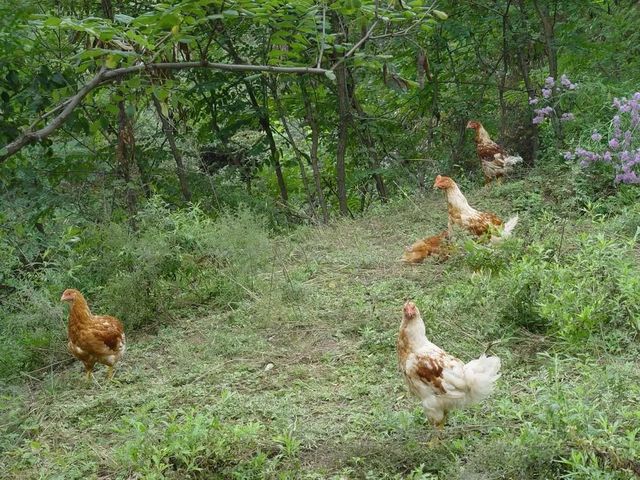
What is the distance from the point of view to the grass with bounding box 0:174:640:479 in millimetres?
3793

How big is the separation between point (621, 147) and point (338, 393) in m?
5.29

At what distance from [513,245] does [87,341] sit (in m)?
3.62

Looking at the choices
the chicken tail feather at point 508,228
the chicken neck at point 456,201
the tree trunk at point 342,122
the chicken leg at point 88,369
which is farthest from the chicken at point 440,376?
the tree trunk at point 342,122

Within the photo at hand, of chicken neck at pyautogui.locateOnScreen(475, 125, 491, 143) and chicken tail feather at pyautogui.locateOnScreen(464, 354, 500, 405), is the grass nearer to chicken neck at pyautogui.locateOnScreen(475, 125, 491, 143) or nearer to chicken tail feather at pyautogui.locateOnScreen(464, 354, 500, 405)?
chicken tail feather at pyautogui.locateOnScreen(464, 354, 500, 405)

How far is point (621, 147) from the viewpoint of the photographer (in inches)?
337

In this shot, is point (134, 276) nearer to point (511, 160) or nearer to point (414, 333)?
point (414, 333)

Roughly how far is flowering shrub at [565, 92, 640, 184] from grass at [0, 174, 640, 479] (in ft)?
3.09

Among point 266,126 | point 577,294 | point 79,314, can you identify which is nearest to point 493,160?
point 266,126

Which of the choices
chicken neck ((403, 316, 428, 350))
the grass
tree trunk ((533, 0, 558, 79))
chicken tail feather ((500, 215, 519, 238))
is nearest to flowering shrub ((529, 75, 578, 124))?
tree trunk ((533, 0, 558, 79))

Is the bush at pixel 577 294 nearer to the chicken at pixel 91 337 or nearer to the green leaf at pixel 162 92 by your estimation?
the green leaf at pixel 162 92

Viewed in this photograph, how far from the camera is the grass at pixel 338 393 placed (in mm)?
3793

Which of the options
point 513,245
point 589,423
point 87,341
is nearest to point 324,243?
point 513,245

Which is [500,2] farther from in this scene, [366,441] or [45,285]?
[366,441]

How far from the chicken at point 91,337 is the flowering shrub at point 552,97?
619 centimetres
